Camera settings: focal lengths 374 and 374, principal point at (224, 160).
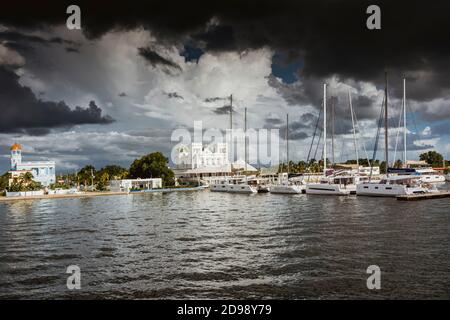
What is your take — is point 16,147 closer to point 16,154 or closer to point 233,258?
point 16,154

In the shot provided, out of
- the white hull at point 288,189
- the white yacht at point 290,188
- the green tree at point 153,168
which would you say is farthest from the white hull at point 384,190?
the green tree at point 153,168

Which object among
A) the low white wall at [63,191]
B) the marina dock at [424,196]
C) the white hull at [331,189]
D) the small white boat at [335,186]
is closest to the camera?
the marina dock at [424,196]

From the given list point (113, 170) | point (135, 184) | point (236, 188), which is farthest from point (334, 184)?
point (113, 170)

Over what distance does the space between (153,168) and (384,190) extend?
91.3 m

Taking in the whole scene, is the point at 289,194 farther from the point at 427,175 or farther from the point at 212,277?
the point at 212,277

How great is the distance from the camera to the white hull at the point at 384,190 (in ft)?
216

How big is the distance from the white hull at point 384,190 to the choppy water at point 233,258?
25.1 meters

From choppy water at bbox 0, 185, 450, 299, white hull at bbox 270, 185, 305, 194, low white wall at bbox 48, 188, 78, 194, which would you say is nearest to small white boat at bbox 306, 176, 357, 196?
white hull at bbox 270, 185, 305, 194

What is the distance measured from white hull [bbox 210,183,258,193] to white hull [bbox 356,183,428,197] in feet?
107

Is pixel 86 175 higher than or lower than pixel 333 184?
higher

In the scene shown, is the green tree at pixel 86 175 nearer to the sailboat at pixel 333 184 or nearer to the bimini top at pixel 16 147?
the bimini top at pixel 16 147

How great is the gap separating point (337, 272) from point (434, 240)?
12.5m

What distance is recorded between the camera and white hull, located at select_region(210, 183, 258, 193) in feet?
328

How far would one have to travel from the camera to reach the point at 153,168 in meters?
141
